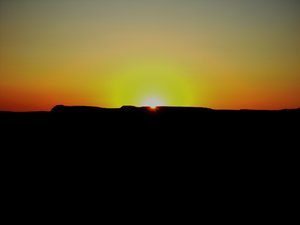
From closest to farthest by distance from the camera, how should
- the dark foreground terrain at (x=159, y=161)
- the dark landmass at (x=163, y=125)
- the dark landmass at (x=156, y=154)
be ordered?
the dark foreground terrain at (x=159, y=161)
the dark landmass at (x=156, y=154)
the dark landmass at (x=163, y=125)

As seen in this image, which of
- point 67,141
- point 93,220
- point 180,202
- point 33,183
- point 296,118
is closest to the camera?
point 93,220

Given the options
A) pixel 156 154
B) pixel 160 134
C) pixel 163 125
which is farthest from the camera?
pixel 163 125

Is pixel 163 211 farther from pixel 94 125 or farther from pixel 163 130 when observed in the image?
→ pixel 94 125

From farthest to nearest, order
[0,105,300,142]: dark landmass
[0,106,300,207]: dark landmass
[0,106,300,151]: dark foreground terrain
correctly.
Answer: [0,105,300,142]: dark landmass → [0,106,300,151]: dark foreground terrain → [0,106,300,207]: dark landmass

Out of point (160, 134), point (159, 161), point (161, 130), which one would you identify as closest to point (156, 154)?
point (159, 161)

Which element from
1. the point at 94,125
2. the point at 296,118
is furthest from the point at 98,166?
the point at 296,118

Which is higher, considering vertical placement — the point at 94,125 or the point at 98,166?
the point at 94,125

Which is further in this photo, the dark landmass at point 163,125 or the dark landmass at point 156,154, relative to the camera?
the dark landmass at point 163,125

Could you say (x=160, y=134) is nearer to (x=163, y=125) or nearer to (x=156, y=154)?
(x=163, y=125)

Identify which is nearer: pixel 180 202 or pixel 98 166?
pixel 180 202

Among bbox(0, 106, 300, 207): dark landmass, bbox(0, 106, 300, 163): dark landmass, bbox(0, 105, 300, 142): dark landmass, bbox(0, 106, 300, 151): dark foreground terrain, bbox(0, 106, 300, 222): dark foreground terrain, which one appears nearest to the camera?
bbox(0, 106, 300, 222): dark foreground terrain

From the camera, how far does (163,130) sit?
9.30 m

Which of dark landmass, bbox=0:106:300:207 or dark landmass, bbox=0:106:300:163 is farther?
dark landmass, bbox=0:106:300:163

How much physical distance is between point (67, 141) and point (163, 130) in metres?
3.03
